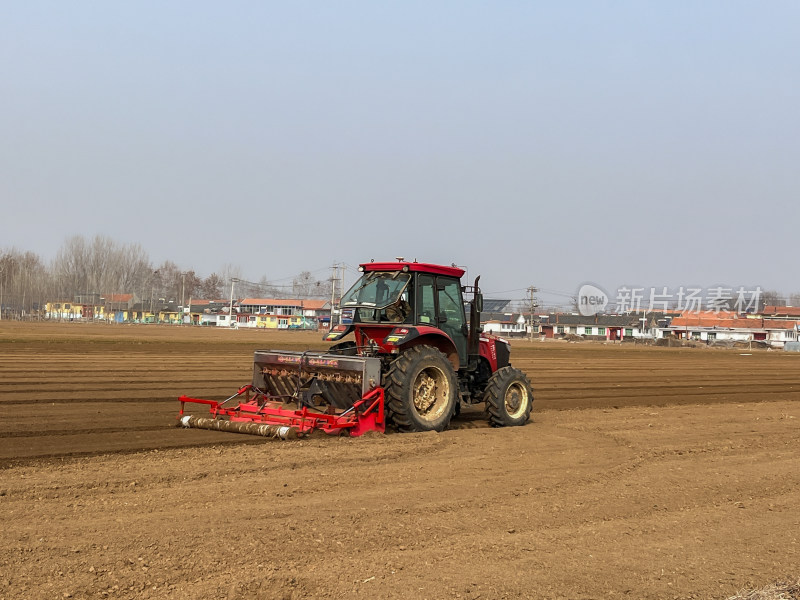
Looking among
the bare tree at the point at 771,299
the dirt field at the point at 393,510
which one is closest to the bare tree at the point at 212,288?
the bare tree at the point at 771,299

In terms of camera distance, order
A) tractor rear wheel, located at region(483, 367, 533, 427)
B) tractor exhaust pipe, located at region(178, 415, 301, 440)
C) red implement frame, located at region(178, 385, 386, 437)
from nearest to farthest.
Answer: tractor exhaust pipe, located at region(178, 415, 301, 440) → red implement frame, located at region(178, 385, 386, 437) → tractor rear wheel, located at region(483, 367, 533, 427)

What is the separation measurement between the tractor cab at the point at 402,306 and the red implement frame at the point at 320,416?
0.83 meters

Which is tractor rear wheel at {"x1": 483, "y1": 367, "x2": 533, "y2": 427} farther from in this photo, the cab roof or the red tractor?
the cab roof

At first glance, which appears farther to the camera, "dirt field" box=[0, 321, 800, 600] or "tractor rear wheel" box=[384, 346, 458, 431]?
"tractor rear wheel" box=[384, 346, 458, 431]

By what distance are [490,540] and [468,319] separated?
18.9 feet

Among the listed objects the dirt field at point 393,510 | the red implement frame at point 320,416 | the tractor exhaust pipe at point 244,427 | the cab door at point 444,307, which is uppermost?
the cab door at point 444,307

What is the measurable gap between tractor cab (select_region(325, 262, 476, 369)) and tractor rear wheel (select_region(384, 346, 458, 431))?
1.10 ft

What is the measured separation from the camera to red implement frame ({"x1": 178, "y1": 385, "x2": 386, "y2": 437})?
922cm

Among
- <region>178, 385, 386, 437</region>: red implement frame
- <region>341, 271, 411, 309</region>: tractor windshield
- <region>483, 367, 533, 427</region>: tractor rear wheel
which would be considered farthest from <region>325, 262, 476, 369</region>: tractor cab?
<region>178, 385, 386, 437</region>: red implement frame

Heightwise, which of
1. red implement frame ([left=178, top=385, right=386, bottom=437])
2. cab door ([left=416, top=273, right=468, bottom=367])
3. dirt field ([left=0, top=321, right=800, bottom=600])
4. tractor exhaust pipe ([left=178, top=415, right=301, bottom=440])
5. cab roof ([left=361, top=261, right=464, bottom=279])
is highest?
cab roof ([left=361, top=261, right=464, bottom=279])

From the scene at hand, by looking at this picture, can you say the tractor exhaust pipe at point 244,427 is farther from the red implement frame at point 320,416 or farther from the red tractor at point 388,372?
the red implement frame at point 320,416

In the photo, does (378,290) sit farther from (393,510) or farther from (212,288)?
(212,288)

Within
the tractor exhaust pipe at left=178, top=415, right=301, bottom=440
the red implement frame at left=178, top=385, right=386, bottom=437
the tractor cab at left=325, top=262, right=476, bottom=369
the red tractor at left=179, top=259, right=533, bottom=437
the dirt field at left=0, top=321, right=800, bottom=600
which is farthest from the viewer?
the tractor cab at left=325, top=262, right=476, bottom=369

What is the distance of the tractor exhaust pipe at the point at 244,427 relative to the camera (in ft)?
29.8
